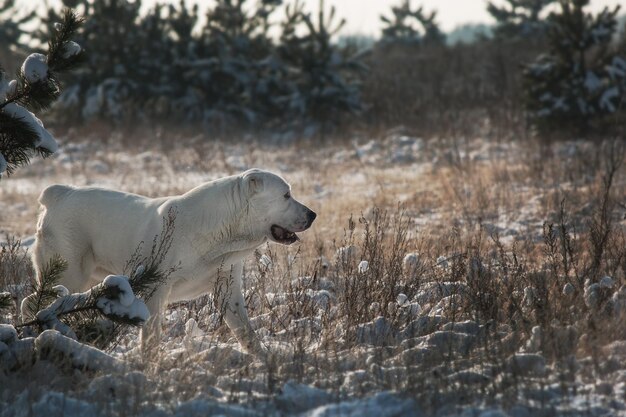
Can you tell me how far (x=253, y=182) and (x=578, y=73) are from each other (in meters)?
→ 13.2

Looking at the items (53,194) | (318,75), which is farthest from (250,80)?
(53,194)

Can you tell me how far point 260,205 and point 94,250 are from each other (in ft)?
4.45

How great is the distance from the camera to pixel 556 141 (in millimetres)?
16672

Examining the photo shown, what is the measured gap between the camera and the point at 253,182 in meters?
5.69

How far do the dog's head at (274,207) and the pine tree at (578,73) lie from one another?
40.3 feet

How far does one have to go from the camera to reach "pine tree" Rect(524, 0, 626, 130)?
16.6 m

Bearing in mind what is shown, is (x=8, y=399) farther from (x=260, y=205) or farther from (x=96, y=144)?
→ (x=96, y=144)

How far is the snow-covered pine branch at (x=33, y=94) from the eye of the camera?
4.45 metres

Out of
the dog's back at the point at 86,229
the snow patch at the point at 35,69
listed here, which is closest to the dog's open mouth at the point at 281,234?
the dog's back at the point at 86,229

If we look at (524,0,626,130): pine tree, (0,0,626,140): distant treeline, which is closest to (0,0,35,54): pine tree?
(0,0,626,140): distant treeline

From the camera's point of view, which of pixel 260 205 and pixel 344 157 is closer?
pixel 260 205

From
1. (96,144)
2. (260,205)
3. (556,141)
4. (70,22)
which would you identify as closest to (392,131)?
(556,141)

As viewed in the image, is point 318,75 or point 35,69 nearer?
point 35,69

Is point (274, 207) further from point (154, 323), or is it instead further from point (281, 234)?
point (154, 323)
